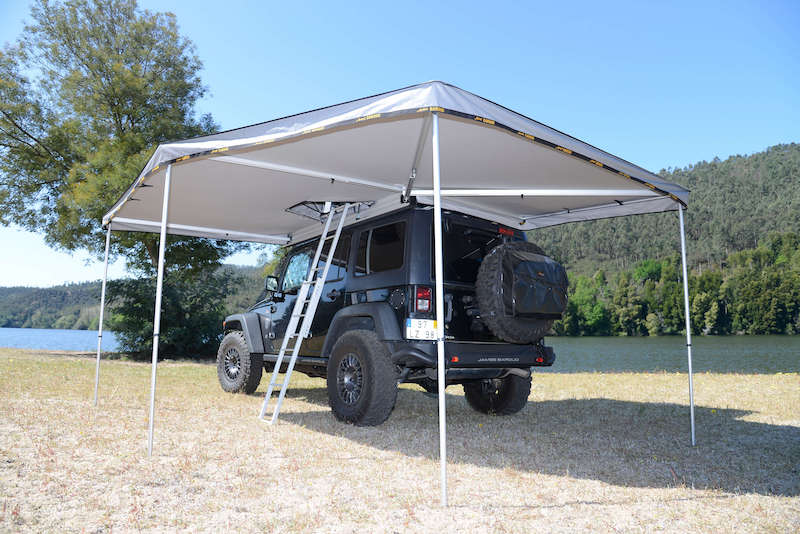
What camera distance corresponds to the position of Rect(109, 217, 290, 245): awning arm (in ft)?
22.5

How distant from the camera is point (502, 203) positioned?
19.9ft

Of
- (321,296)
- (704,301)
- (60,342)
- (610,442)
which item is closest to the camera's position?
(610,442)

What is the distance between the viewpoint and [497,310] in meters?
4.71

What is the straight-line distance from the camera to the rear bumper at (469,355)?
Result: 4.63 meters

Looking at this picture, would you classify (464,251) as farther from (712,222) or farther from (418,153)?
(712,222)

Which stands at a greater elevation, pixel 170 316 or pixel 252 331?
pixel 170 316

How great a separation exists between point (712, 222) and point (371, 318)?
110697mm

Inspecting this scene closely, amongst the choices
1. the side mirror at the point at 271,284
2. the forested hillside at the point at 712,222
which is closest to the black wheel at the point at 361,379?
the side mirror at the point at 271,284

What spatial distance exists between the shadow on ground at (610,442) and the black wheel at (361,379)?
184 millimetres

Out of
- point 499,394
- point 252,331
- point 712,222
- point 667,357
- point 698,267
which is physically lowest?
point 667,357

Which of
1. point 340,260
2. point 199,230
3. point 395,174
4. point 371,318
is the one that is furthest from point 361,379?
point 199,230

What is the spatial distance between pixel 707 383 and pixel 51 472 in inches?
Result: 371

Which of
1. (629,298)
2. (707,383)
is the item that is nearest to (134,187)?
(707,383)

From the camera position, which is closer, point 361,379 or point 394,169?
point 394,169
